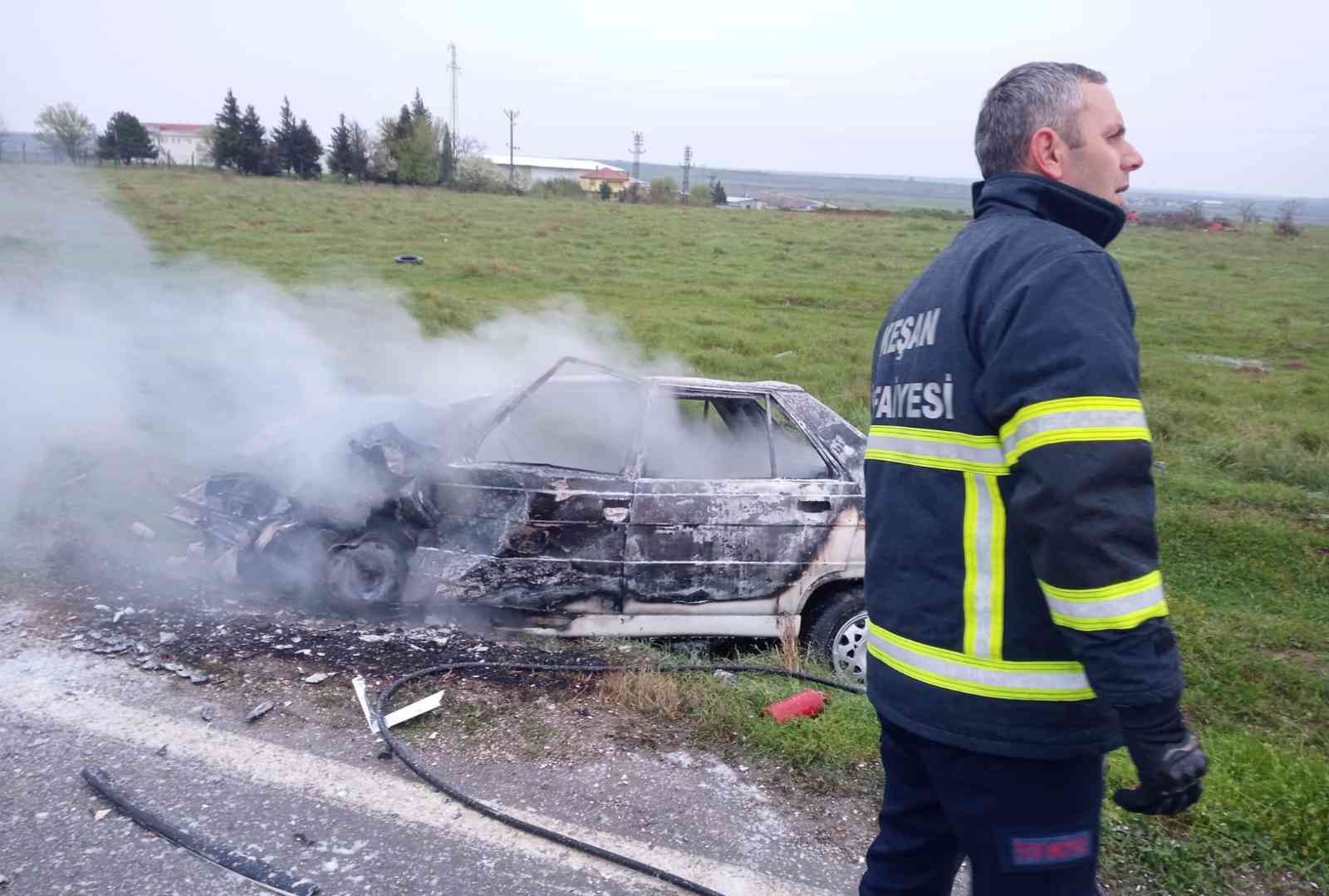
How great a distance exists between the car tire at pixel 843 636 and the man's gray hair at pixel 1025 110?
9.51 feet

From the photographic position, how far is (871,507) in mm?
1963

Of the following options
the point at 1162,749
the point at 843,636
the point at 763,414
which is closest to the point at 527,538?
the point at 763,414

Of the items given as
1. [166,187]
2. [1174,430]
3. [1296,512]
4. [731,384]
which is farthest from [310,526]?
[166,187]

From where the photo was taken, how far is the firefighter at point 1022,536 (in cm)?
152

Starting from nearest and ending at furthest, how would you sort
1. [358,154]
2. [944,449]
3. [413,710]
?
[944,449]
[413,710]
[358,154]

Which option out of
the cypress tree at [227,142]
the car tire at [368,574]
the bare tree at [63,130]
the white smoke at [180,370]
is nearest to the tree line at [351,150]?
the cypress tree at [227,142]

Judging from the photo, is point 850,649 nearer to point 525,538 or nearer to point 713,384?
point 713,384

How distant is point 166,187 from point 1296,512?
1157 inches

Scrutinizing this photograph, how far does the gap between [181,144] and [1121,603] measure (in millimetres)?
92161

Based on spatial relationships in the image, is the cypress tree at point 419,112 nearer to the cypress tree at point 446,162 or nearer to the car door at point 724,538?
the cypress tree at point 446,162

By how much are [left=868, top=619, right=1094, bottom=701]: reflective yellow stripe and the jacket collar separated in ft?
2.72

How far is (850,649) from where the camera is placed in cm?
452

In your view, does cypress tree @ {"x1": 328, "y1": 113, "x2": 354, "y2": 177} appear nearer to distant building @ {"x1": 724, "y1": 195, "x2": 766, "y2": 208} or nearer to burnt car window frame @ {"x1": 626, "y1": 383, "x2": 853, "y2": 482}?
distant building @ {"x1": 724, "y1": 195, "x2": 766, "y2": 208}

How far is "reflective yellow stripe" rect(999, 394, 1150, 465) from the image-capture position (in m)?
1.51
